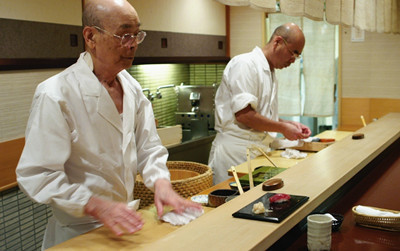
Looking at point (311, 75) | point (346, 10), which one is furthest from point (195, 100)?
point (346, 10)

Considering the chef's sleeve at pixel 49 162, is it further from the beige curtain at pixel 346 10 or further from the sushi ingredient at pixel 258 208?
the beige curtain at pixel 346 10

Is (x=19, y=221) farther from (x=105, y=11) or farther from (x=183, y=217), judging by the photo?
(x=105, y=11)

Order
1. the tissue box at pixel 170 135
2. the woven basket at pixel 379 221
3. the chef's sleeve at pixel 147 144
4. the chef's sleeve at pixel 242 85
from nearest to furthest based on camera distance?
the woven basket at pixel 379 221
the chef's sleeve at pixel 147 144
the chef's sleeve at pixel 242 85
the tissue box at pixel 170 135

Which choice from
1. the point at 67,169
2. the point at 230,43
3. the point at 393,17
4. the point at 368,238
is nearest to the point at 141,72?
the point at 230,43

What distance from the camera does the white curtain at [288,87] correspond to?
5.48 metres

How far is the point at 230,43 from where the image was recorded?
5746 millimetres

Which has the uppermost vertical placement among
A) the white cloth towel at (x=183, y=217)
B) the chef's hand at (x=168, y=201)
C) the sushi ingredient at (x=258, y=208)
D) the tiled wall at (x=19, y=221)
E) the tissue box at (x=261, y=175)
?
the sushi ingredient at (x=258, y=208)

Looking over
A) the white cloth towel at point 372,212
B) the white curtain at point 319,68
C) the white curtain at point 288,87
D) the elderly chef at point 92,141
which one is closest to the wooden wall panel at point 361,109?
the white curtain at point 319,68

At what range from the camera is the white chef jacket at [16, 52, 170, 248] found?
169 cm

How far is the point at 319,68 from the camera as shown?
537 centimetres

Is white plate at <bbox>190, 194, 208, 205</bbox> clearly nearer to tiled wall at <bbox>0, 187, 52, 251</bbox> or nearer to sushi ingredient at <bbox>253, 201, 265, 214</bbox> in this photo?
sushi ingredient at <bbox>253, 201, 265, 214</bbox>

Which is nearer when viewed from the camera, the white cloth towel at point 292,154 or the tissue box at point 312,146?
the white cloth towel at point 292,154

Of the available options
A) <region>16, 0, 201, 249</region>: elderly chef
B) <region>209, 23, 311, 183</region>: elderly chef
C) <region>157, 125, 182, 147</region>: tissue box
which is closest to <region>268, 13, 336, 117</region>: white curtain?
<region>157, 125, 182, 147</region>: tissue box

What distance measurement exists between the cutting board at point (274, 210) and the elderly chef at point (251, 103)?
171 cm
